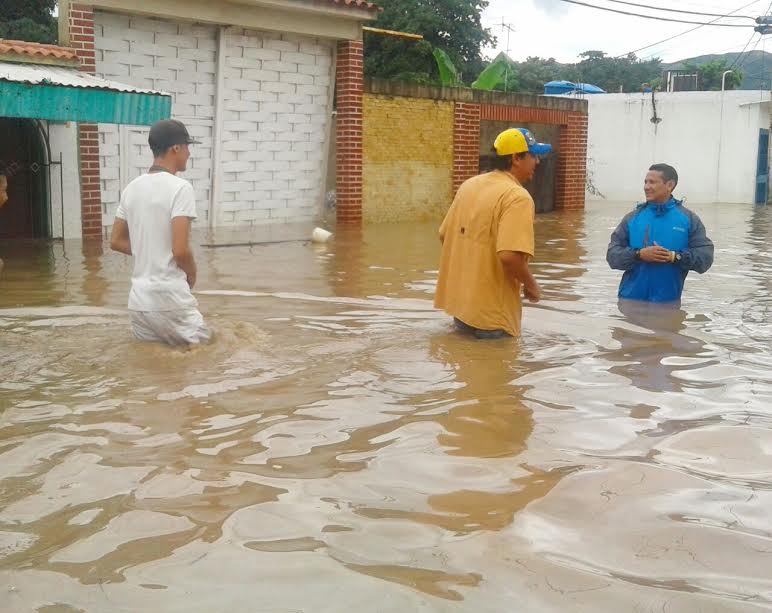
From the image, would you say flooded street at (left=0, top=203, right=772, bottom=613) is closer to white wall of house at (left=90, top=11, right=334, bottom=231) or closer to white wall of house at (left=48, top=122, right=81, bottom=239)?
white wall of house at (left=48, top=122, right=81, bottom=239)

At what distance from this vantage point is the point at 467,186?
6.38 m

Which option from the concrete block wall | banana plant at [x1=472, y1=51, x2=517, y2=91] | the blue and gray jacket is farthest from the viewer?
banana plant at [x1=472, y1=51, x2=517, y2=91]

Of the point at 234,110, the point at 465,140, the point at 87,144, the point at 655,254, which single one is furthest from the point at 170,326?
the point at 465,140

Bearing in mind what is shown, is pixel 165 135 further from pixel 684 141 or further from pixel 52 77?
pixel 684 141

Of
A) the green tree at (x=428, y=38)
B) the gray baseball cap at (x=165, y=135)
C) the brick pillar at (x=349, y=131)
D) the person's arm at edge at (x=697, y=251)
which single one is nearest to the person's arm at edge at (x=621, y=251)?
the person's arm at edge at (x=697, y=251)

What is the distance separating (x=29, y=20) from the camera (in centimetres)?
3092

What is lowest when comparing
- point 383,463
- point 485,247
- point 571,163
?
point 383,463

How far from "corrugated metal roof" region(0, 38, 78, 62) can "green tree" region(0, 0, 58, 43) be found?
Result: 19.6 meters

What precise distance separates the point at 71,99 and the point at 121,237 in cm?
519

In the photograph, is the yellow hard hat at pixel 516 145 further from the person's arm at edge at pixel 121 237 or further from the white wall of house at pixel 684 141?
the white wall of house at pixel 684 141

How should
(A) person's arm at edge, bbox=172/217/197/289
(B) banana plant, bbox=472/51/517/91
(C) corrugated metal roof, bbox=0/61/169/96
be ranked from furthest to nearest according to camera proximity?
1. (B) banana plant, bbox=472/51/517/91
2. (C) corrugated metal roof, bbox=0/61/169/96
3. (A) person's arm at edge, bbox=172/217/197/289

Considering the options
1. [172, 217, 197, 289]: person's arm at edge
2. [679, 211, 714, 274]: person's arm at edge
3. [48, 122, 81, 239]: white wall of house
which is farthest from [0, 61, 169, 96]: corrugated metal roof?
[679, 211, 714, 274]: person's arm at edge

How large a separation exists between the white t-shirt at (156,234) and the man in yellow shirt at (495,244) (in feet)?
5.87

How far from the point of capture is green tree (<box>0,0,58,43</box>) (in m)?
30.4
